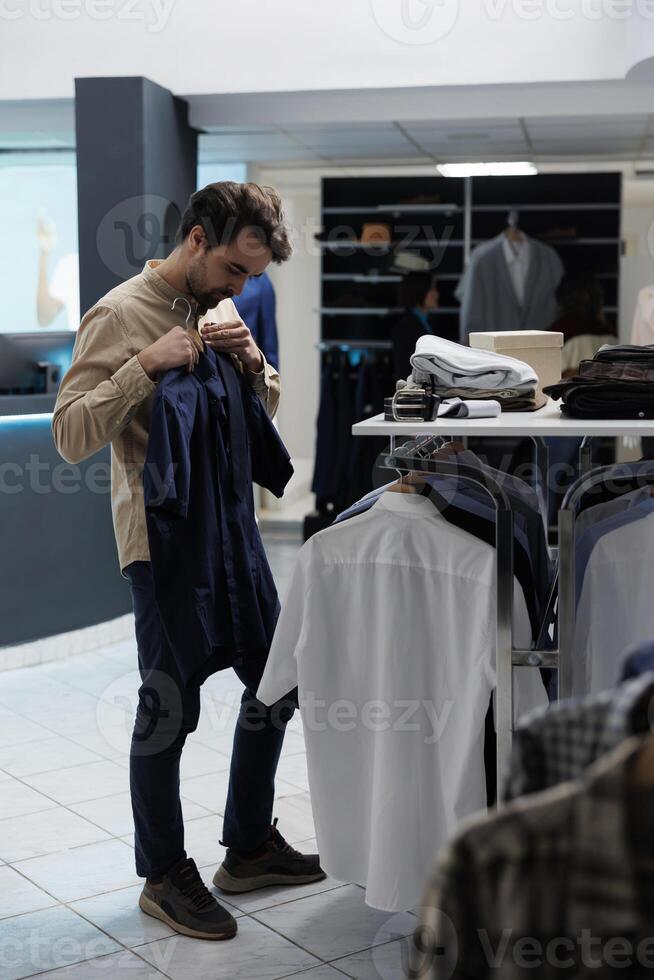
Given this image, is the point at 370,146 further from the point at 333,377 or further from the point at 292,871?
the point at 292,871

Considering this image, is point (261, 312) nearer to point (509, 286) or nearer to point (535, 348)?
point (509, 286)

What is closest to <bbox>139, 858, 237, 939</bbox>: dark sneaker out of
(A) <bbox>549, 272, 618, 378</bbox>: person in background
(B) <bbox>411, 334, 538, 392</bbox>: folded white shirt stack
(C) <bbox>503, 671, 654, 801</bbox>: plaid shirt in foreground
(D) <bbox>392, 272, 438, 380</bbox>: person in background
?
(B) <bbox>411, 334, 538, 392</bbox>: folded white shirt stack

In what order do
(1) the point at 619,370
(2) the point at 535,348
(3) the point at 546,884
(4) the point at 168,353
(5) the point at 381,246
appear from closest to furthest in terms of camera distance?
1. (3) the point at 546,884
2. (1) the point at 619,370
3. (4) the point at 168,353
4. (2) the point at 535,348
5. (5) the point at 381,246

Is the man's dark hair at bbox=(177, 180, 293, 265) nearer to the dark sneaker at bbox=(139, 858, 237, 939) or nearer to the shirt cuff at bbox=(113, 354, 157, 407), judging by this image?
the shirt cuff at bbox=(113, 354, 157, 407)

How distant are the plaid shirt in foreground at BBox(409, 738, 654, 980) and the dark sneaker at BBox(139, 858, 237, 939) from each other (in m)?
1.79

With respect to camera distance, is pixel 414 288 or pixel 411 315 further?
pixel 414 288

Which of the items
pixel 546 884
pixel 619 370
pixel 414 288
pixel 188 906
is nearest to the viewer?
pixel 546 884

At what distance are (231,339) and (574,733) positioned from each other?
Answer: 1.78m

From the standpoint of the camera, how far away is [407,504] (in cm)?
221

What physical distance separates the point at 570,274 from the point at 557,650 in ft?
18.7

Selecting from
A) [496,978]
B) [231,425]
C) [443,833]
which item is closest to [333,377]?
[231,425]

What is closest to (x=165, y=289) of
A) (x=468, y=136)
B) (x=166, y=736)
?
(x=166, y=736)

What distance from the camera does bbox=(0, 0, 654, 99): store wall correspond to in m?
5.03

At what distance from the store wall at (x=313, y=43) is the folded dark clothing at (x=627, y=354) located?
2.99 metres
